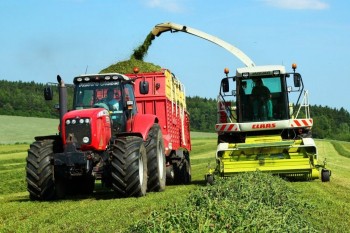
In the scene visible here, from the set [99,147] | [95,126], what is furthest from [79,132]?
[99,147]

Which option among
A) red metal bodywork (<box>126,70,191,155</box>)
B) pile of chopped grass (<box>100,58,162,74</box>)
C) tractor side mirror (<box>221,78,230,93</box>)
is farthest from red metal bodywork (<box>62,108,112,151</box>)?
pile of chopped grass (<box>100,58,162,74</box>)

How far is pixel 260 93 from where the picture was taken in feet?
49.1

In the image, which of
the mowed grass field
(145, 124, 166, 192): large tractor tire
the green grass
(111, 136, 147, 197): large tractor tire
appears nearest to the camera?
the mowed grass field

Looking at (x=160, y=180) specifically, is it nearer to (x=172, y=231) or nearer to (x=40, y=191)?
(x=40, y=191)

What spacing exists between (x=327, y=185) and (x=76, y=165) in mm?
5873

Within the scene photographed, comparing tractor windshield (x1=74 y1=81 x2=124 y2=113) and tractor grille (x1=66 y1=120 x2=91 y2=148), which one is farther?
tractor windshield (x1=74 y1=81 x2=124 y2=113)

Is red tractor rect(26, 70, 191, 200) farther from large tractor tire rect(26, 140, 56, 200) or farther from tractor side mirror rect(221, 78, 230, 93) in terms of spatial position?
tractor side mirror rect(221, 78, 230, 93)

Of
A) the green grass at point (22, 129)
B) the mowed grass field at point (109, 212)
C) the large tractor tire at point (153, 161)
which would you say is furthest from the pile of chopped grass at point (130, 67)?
the green grass at point (22, 129)

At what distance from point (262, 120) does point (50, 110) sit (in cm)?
5573

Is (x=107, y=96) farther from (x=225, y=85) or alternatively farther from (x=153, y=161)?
(x=225, y=85)

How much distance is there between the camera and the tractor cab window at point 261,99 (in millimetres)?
14812

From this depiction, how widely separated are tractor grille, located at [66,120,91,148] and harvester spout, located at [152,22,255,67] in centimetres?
871

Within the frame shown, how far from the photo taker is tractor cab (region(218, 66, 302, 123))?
14.8 m

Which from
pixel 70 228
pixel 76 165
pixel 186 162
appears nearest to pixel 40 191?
pixel 76 165
